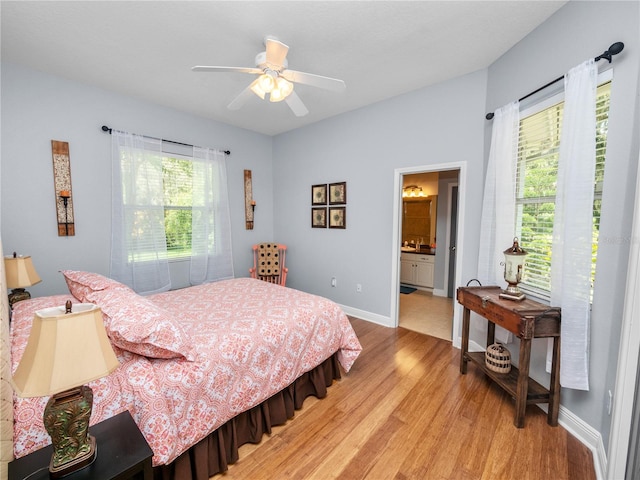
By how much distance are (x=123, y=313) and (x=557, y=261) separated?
8.62 feet

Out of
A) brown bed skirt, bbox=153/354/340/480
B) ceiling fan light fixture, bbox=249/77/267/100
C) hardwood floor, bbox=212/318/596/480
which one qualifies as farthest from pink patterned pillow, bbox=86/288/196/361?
ceiling fan light fixture, bbox=249/77/267/100

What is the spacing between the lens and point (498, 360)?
7.22 feet

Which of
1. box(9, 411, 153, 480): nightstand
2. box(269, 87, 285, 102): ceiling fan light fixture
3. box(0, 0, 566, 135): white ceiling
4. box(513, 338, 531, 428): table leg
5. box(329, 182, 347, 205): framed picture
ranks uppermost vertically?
box(0, 0, 566, 135): white ceiling

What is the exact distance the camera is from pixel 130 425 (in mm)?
1157

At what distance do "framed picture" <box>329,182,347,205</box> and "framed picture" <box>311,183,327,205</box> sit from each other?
115 mm

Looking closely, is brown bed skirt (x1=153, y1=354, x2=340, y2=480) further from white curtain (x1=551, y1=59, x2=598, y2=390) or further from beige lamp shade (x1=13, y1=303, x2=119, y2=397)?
white curtain (x1=551, y1=59, x2=598, y2=390)

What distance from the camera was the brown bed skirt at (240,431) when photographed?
4.74ft

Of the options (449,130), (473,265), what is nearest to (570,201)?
(473,265)

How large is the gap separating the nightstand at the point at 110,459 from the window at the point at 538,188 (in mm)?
2624

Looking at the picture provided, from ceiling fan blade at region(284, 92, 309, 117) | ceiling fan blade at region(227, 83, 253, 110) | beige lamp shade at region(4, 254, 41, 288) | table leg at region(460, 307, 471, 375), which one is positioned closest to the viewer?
beige lamp shade at region(4, 254, 41, 288)

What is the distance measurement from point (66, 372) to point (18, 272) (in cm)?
203

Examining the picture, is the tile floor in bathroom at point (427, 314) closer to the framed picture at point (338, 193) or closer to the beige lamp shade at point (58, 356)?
the framed picture at point (338, 193)

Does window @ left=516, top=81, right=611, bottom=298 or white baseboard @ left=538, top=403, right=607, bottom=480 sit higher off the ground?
window @ left=516, top=81, right=611, bottom=298

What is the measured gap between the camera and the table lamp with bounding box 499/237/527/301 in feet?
6.74
